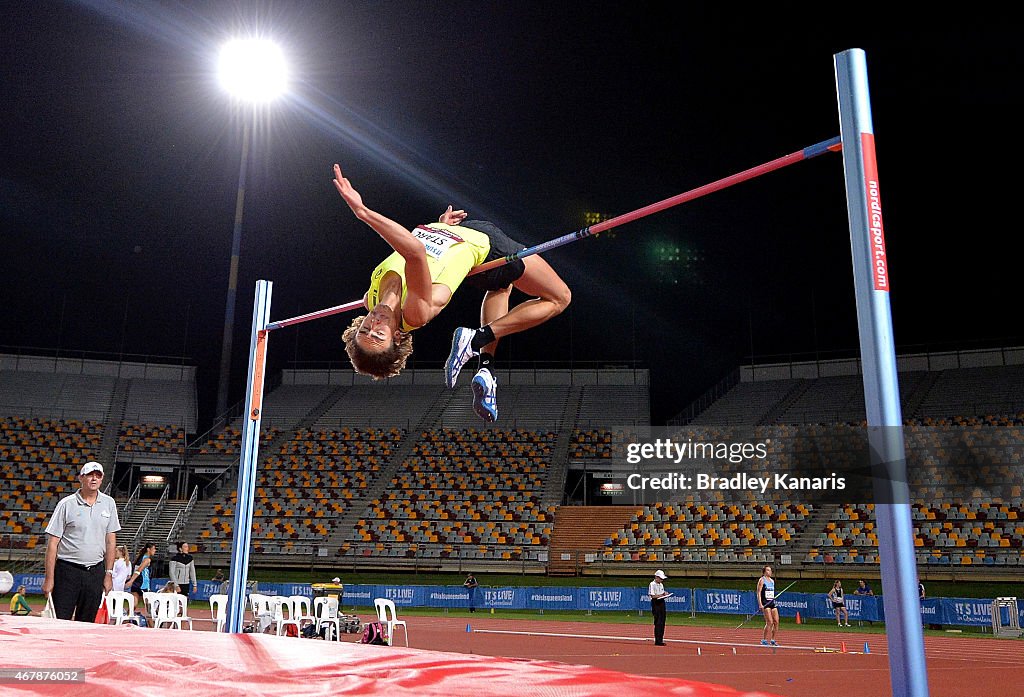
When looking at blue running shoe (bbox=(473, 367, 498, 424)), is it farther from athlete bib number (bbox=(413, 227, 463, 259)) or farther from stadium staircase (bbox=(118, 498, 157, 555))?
stadium staircase (bbox=(118, 498, 157, 555))

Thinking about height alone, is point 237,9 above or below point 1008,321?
above

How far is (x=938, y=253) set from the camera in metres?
21.7

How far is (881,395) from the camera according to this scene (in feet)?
8.42

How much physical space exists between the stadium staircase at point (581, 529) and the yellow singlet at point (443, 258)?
1700 centimetres

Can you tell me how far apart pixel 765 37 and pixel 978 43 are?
13.5ft

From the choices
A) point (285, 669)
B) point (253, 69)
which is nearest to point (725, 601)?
point (285, 669)

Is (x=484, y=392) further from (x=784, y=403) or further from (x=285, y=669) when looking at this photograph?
(x=784, y=403)

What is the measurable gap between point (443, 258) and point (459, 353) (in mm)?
523

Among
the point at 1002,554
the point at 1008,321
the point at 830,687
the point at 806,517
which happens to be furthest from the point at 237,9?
the point at 1008,321

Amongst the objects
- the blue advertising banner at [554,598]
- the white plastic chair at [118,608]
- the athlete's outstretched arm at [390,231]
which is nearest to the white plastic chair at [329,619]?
the white plastic chair at [118,608]

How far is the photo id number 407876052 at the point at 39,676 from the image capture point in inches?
75.2

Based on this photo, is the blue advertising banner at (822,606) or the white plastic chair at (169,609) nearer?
the white plastic chair at (169,609)

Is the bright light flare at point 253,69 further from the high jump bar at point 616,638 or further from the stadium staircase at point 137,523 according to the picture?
the high jump bar at point 616,638

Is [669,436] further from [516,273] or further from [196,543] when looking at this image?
[516,273]
